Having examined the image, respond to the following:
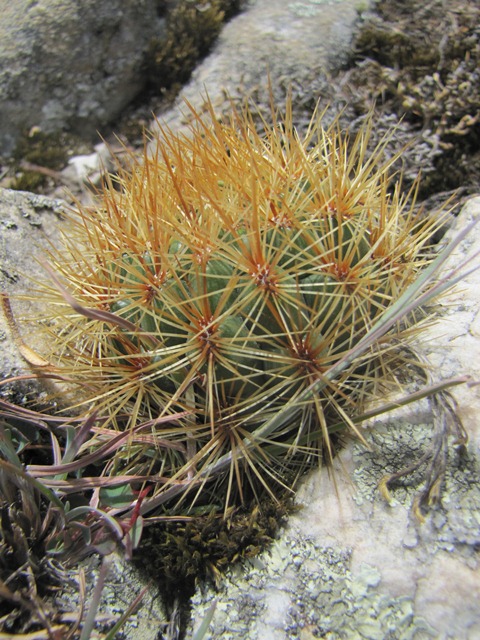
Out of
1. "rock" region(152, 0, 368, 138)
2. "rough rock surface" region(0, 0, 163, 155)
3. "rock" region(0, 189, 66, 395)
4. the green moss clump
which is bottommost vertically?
the green moss clump

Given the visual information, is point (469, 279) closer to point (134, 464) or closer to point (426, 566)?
point (426, 566)

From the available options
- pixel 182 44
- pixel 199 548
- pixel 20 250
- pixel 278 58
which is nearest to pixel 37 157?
pixel 20 250

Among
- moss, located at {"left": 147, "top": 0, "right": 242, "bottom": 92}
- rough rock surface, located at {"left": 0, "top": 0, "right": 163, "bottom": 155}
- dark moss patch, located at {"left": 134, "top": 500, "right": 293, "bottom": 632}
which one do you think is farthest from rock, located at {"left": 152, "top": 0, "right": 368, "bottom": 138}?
dark moss patch, located at {"left": 134, "top": 500, "right": 293, "bottom": 632}

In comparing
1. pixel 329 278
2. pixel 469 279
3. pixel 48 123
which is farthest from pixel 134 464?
pixel 48 123

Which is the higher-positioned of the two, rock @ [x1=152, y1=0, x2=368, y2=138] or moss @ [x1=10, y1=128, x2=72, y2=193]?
moss @ [x1=10, y1=128, x2=72, y2=193]

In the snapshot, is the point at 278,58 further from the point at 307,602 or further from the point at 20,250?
the point at 307,602

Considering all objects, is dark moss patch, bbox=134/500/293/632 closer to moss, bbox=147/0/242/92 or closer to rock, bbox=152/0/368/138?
rock, bbox=152/0/368/138
